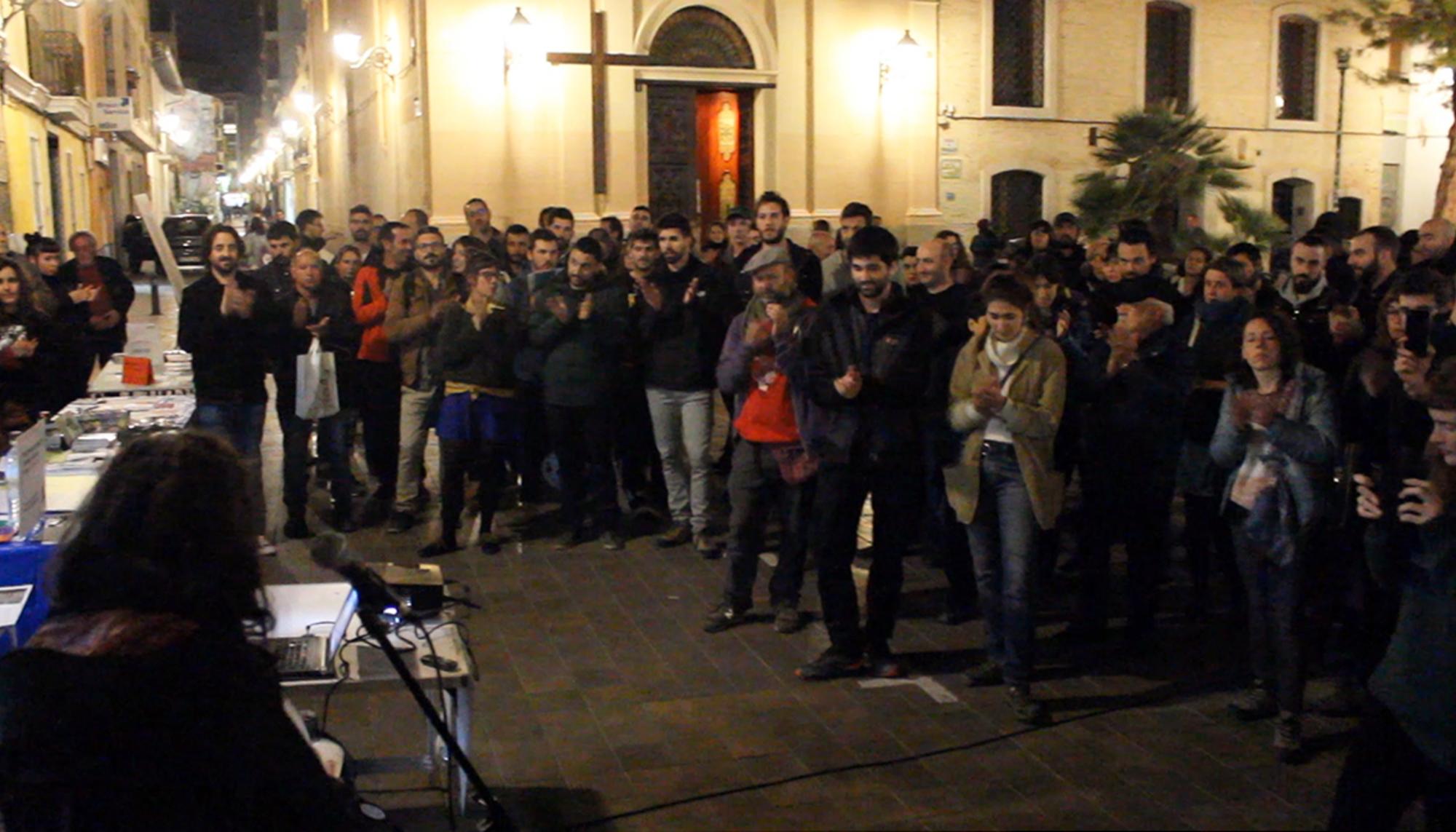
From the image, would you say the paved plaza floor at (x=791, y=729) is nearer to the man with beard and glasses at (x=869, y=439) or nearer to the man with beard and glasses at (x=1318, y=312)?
the man with beard and glasses at (x=869, y=439)

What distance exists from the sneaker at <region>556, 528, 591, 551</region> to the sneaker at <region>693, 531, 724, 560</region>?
767 millimetres

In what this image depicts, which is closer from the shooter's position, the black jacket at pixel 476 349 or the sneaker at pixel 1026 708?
the sneaker at pixel 1026 708

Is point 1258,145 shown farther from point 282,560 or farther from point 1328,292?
point 282,560

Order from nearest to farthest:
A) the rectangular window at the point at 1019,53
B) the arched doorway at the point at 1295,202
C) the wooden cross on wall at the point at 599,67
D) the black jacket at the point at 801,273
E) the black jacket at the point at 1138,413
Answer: the black jacket at the point at 1138,413, the black jacket at the point at 801,273, the wooden cross on wall at the point at 599,67, the rectangular window at the point at 1019,53, the arched doorway at the point at 1295,202

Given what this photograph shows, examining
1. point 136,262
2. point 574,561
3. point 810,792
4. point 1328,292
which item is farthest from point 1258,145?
point 136,262

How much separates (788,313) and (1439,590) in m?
3.68

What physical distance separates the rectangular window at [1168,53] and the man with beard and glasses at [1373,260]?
636 inches

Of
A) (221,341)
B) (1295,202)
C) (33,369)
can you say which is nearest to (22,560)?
(221,341)

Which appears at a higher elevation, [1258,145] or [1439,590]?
[1258,145]

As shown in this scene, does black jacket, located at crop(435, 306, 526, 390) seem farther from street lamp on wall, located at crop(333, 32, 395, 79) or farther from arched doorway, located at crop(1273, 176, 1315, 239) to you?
arched doorway, located at crop(1273, 176, 1315, 239)

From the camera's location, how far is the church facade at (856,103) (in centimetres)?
1883

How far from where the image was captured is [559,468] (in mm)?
9195

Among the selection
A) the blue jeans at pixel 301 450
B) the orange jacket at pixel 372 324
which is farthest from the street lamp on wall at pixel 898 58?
the blue jeans at pixel 301 450

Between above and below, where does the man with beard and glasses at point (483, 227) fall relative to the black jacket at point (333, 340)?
above
